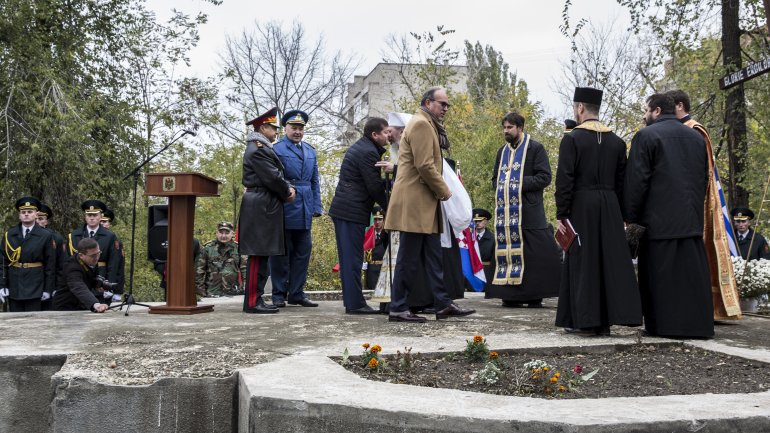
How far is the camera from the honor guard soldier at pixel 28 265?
9898mm

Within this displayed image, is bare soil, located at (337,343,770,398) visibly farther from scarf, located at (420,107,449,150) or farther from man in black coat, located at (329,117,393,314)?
man in black coat, located at (329,117,393,314)

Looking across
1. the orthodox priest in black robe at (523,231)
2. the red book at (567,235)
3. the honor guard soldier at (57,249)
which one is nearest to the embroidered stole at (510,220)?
the orthodox priest in black robe at (523,231)

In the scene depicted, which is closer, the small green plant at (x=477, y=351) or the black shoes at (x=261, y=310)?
the small green plant at (x=477, y=351)

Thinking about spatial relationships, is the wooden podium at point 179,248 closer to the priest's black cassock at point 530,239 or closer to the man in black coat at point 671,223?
the priest's black cassock at point 530,239

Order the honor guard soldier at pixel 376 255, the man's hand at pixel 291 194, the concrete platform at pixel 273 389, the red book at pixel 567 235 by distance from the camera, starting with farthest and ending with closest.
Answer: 1. the honor guard soldier at pixel 376 255
2. the man's hand at pixel 291 194
3. the red book at pixel 567 235
4. the concrete platform at pixel 273 389

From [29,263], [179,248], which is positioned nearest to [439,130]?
[179,248]

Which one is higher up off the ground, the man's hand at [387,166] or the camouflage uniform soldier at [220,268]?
the man's hand at [387,166]

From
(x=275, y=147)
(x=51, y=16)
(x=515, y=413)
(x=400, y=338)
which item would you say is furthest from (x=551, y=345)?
(x=51, y=16)

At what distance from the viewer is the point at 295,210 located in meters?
8.30

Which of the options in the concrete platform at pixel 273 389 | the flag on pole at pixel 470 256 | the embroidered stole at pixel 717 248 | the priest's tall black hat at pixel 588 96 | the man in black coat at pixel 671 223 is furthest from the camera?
the flag on pole at pixel 470 256

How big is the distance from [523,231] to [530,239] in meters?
0.13

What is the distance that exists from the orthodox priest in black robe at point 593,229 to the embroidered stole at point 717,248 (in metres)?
0.83

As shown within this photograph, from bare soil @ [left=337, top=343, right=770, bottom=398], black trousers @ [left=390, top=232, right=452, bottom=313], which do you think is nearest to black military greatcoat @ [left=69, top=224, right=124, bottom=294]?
black trousers @ [left=390, top=232, right=452, bottom=313]

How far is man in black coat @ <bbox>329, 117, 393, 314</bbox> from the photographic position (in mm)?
7645
